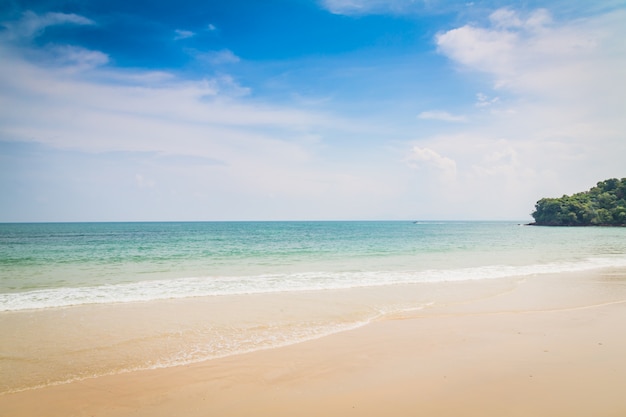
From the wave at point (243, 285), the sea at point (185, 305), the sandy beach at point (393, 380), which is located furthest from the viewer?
the wave at point (243, 285)

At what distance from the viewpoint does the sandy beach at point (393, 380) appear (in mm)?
4512

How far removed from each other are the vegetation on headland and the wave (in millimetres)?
84399

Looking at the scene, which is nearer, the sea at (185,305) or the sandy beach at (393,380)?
the sandy beach at (393,380)

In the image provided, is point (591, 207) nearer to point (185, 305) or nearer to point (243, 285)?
point (243, 285)

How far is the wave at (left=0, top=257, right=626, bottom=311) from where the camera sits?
11445 millimetres

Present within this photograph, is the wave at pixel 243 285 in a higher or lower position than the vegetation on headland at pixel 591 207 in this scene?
lower

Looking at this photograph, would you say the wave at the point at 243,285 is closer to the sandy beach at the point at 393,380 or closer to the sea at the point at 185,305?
the sea at the point at 185,305

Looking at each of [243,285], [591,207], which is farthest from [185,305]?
[591,207]

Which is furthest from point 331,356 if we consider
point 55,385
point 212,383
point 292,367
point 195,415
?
point 55,385

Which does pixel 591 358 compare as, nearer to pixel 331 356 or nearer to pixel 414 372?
pixel 414 372

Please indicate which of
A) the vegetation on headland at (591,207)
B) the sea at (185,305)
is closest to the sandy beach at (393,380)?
the sea at (185,305)

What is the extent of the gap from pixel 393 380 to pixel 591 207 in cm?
10766

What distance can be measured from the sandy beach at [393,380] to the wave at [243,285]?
20.9 feet

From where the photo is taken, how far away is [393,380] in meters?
5.30
